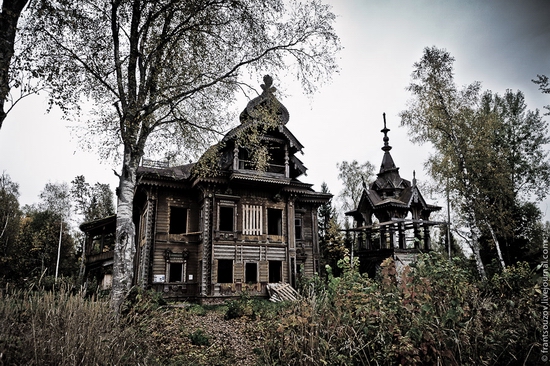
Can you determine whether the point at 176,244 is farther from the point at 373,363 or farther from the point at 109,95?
the point at 373,363

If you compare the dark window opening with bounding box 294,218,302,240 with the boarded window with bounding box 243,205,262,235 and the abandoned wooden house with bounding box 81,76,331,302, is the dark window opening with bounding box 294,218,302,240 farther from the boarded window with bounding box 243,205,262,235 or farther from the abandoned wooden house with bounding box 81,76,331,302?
the boarded window with bounding box 243,205,262,235

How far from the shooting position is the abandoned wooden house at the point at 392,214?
19375 mm

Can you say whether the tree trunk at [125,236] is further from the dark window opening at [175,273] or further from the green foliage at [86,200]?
the green foliage at [86,200]

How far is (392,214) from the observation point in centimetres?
1986

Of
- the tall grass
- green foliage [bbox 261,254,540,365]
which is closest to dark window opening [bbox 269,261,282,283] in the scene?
green foliage [bbox 261,254,540,365]

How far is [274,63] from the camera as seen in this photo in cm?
1038

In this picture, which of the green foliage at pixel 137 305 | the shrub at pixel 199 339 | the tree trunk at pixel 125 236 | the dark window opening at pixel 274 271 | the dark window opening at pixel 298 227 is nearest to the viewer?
the green foliage at pixel 137 305

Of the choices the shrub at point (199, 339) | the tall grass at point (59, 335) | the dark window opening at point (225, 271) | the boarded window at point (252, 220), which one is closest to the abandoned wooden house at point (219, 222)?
the boarded window at point (252, 220)

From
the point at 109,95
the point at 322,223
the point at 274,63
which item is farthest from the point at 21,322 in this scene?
the point at 322,223

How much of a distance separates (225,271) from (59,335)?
19731mm

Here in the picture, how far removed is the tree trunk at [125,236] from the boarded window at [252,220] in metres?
10.2

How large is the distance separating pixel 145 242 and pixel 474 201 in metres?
17.0

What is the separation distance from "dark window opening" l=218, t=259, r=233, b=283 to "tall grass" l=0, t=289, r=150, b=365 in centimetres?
1704

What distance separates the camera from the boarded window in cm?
1838
